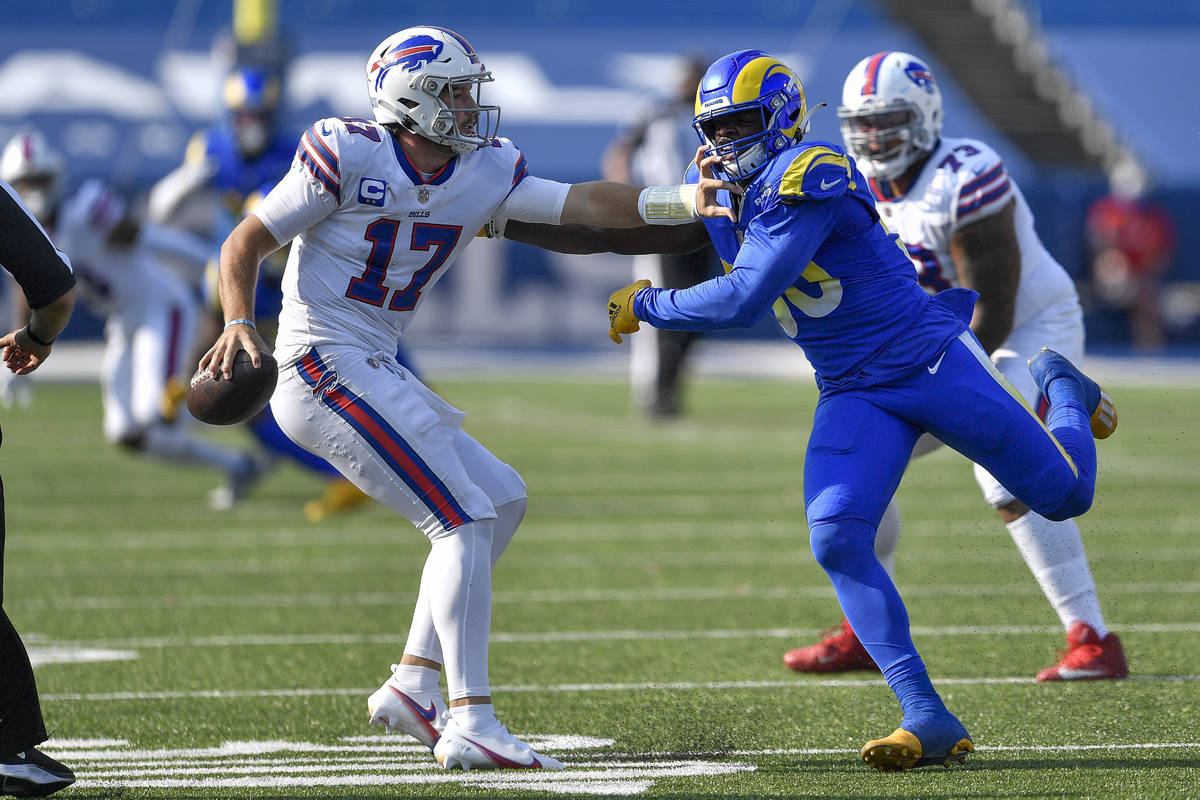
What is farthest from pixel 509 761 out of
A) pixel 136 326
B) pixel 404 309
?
pixel 136 326

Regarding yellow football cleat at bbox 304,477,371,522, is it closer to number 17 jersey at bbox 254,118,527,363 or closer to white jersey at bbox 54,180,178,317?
white jersey at bbox 54,180,178,317

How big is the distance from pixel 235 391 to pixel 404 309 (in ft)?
1.78

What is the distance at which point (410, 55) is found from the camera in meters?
3.94

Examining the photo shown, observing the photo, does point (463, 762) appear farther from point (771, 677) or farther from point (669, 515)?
point (669, 515)

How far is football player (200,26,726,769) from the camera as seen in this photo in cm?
383

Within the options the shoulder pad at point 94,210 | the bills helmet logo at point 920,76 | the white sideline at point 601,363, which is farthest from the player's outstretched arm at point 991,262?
the white sideline at point 601,363

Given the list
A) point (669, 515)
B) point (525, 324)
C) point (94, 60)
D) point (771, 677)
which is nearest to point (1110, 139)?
point (525, 324)

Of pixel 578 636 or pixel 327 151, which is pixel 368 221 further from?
pixel 578 636

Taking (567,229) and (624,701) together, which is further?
(624,701)

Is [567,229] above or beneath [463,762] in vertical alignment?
above

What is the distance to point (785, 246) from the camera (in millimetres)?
3678

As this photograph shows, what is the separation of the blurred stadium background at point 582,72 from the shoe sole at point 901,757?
1801cm

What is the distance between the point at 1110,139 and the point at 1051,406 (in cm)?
2032

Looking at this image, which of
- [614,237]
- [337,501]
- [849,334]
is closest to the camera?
[849,334]
